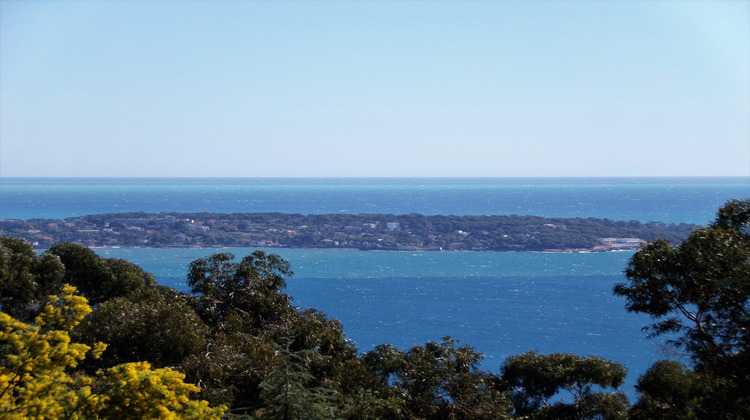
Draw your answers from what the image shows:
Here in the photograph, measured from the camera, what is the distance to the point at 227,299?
16.9 meters

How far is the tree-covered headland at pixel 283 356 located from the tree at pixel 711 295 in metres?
0.02

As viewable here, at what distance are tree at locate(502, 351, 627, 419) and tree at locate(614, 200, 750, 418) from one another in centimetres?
329

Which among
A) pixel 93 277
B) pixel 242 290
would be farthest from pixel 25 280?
pixel 242 290

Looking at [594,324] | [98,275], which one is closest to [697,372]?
[98,275]

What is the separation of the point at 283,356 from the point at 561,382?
6.98 metres

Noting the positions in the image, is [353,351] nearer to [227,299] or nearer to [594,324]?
[227,299]

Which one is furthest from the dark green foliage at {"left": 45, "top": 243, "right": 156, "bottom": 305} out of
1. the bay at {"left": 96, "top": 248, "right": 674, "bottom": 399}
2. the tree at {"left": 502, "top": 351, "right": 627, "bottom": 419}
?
the bay at {"left": 96, "top": 248, "right": 674, "bottom": 399}

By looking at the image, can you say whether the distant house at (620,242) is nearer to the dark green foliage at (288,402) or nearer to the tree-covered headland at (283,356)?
the tree-covered headland at (283,356)

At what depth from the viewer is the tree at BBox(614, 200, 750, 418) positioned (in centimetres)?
798

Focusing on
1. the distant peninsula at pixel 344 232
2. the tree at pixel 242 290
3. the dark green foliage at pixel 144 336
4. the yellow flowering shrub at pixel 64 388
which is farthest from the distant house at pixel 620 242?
the yellow flowering shrub at pixel 64 388

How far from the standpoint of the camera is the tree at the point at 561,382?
12594 millimetres

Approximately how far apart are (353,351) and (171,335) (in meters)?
4.53

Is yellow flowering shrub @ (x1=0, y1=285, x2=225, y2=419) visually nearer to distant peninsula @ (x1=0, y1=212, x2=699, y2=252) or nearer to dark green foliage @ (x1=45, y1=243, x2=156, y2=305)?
dark green foliage @ (x1=45, y1=243, x2=156, y2=305)

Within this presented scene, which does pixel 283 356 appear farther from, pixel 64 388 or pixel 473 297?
pixel 473 297
